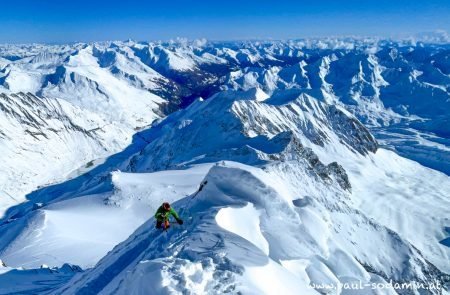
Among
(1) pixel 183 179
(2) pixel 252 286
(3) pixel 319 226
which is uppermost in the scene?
(2) pixel 252 286

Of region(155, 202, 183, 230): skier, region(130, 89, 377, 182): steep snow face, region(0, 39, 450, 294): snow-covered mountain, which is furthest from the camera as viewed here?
region(130, 89, 377, 182): steep snow face

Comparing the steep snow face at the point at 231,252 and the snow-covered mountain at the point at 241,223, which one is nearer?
the steep snow face at the point at 231,252

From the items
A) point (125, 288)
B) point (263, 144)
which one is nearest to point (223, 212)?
point (125, 288)

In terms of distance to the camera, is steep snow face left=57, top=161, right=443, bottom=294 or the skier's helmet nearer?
steep snow face left=57, top=161, right=443, bottom=294

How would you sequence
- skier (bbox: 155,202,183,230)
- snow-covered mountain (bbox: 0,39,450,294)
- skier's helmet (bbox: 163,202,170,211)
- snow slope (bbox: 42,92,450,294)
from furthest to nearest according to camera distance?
skier (bbox: 155,202,183,230)
skier's helmet (bbox: 163,202,170,211)
snow-covered mountain (bbox: 0,39,450,294)
snow slope (bbox: 42,92,450,294)

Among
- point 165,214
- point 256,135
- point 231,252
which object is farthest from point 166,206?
point 256,135

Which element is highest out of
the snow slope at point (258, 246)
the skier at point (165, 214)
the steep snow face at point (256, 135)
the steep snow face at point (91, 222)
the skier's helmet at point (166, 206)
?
the skier's helmet at point (166, 206)

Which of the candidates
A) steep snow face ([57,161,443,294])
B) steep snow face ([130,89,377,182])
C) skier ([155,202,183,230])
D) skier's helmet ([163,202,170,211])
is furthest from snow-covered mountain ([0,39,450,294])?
skier's helmet ([163,202,170,211])

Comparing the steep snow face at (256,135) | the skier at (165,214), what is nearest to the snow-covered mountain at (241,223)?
the steep snow face at (256,135)

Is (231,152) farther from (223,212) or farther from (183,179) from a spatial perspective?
(223,212)

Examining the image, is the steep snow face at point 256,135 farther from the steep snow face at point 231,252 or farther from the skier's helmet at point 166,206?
the skier's helmet at point 166,206

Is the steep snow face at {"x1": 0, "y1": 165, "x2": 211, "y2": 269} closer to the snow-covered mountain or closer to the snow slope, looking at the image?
the snow-covered mountain
